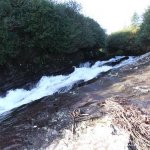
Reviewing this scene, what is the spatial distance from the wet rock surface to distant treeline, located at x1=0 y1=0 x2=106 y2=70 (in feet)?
19.4

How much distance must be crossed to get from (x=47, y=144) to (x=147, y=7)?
2505 centimetres

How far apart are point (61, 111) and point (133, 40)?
26.2 meters

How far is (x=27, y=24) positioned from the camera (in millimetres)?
18000

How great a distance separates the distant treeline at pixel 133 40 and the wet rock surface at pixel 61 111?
16.2 metres

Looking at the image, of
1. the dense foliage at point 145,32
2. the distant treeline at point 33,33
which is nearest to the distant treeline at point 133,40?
the dense foliage at point 145,32

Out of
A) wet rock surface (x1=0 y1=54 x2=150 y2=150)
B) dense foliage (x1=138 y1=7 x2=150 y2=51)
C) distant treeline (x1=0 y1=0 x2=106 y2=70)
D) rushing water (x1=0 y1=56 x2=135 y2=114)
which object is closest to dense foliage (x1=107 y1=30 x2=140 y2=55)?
dense foliage (x1=138 y1=7 x2=150 y2=51)

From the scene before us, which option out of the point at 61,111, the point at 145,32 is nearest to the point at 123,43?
the point at 145,32

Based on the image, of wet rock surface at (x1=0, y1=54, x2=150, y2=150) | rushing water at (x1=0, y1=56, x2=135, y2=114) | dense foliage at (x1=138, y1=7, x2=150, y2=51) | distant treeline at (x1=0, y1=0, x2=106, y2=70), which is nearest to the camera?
wet rock surface at (x1=0, y1=54, x2=150, y2=150)

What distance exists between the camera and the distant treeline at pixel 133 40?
1128 inches

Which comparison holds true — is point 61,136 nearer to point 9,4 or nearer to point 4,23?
point 4,23

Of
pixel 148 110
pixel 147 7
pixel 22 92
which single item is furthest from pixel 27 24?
pixel 147 7

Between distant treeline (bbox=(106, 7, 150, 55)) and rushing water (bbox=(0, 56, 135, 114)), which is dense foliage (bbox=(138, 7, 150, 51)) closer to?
distant treeline (bbox=(106, 7, 150, 55))

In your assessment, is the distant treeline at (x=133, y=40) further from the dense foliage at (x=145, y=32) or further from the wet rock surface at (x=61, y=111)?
the wet rock surface at (x=61, y=111)

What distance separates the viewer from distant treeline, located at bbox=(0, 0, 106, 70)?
16.7m
